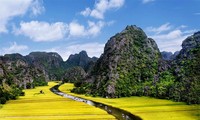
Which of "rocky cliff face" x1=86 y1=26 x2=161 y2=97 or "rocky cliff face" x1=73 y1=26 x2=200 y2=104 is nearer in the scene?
"rocky cliff face" x1=73 y1=26 x2=200 y2=104

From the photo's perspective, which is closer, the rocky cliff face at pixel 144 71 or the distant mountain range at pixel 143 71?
the rocky cliff face at pixel 144 71

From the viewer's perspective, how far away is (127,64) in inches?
5856

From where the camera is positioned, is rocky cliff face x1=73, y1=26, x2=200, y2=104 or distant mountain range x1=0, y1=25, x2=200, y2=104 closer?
rocky cliff face x1=73, y1=26, x2=200, y2=104

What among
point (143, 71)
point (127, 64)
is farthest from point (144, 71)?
point (127, 64)

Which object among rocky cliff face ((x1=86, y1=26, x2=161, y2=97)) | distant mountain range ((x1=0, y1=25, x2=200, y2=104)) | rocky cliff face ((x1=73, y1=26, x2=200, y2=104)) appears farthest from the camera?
rocky cliff face ((x1=86, y1=26, x2=161, y2=97))

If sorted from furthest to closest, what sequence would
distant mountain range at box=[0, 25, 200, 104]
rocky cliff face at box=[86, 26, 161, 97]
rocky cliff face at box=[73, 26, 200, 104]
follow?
rocky cliff face at box=[86, 26, 161, 97]
distant mountain range at box=[0, 25, 200, 104]
rocky cliff face at box=[73, 26, 200, 104]

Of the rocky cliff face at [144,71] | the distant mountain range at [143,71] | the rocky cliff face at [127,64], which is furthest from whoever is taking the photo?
the rocky cliff face at [127,64]

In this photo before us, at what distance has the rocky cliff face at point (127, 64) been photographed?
13362 centimetres

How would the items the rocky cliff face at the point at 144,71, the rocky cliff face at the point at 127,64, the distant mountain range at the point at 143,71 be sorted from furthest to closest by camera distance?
1. the rocky cliff face at the point at 127,64
2. the distant mountain range at the point at 143,71
3. the rocky cliff face at the point at 144,71

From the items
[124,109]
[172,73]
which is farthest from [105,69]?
[124,109]

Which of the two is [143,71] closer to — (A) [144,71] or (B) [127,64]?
(A) [144,71]

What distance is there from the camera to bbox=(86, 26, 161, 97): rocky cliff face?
5261 inches

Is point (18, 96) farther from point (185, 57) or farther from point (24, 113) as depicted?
point (185, 57)

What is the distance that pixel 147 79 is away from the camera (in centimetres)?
14150
